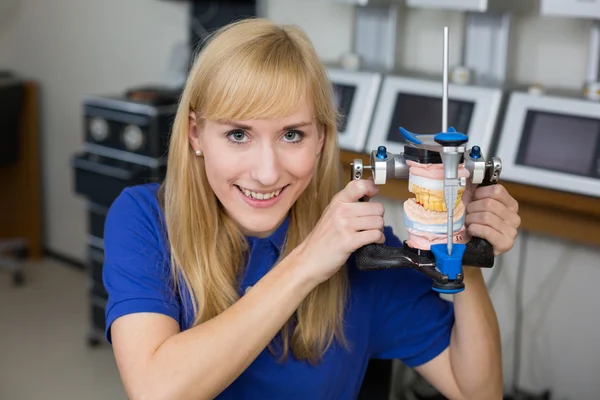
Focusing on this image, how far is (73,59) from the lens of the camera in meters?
3.99

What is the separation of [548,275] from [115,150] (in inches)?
62.4

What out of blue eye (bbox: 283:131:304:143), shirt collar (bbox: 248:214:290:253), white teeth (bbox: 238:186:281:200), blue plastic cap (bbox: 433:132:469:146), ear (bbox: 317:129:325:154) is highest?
blue plastic cap (bbox: 433:132:469:146)

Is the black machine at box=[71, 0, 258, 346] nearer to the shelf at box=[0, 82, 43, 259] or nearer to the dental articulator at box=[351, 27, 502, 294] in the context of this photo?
the shelf at box=[0, 82, 43, 259]

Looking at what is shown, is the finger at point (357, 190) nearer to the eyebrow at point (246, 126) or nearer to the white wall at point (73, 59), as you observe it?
the eyebrow at point (246, 126)

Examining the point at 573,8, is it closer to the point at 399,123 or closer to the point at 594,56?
the point at 594,56

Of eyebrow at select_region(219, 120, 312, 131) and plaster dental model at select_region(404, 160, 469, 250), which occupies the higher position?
eyebrow at select_region(219, 120, 312, 131)

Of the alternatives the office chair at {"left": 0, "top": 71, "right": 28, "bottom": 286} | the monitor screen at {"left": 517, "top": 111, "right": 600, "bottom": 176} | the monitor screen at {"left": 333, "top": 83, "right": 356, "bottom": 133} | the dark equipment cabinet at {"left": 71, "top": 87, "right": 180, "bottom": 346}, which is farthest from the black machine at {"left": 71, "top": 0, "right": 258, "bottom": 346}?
the monitor screen at {"left": 517, "top": 111, "right": 600, "bottom": 176}

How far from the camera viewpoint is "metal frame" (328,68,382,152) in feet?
8.00

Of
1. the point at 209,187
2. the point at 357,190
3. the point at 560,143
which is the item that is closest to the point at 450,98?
the point at 560,143

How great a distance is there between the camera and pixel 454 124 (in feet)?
7.41

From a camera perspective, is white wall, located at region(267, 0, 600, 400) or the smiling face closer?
the smiling face

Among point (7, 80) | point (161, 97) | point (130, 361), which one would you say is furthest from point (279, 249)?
point (7, 80)

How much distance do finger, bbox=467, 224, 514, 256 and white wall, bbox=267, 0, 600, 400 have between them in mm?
1155

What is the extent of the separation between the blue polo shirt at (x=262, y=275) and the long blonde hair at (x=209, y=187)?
0.02 metres
